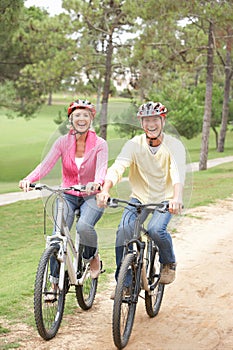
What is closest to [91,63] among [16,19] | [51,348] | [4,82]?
[16,19]

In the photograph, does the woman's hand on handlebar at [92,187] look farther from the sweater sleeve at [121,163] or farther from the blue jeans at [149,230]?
the blue jeans at [149,230]

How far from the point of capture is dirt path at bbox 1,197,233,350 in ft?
19.5

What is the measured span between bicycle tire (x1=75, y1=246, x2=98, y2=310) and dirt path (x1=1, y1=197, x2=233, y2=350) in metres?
0.08

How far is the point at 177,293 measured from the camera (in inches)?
300

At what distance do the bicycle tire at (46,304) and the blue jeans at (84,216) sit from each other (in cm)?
19

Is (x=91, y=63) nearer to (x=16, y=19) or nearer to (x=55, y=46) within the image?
(x=55, y=46)

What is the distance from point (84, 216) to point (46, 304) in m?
0.82

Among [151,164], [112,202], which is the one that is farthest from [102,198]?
[151,164]

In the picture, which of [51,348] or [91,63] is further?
[91,63]

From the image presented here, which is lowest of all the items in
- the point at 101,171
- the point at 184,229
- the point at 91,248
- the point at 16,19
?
the point at 184,229

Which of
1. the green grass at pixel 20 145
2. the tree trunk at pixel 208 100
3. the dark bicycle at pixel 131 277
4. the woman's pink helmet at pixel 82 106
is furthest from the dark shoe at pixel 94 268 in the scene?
the green grass at pixel 20 145

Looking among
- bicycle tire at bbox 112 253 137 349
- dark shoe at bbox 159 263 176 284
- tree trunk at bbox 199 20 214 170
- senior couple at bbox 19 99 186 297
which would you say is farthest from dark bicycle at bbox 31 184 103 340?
tree trunk at bbox 199 20 214 170

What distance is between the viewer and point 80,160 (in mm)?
6133

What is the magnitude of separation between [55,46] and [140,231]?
24.4m
